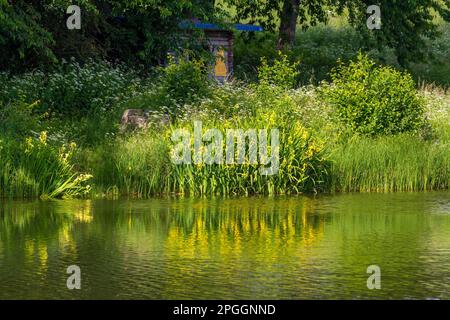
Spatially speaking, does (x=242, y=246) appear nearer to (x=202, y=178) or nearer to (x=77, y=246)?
(x=77, y=246)

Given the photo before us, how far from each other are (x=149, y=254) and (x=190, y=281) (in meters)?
1.85

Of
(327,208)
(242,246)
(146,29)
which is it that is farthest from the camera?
(146,29)

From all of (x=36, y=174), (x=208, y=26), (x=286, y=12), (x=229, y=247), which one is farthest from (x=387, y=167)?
(x=286, y=12)

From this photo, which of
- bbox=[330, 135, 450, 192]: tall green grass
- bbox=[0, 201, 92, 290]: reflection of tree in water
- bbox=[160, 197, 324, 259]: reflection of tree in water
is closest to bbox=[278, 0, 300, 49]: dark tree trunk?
bbox=[330, 135, 450, 192]: tall green grass

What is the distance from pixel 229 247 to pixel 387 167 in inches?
296

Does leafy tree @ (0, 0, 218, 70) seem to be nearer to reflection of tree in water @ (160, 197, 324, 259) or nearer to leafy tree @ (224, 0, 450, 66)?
leafy tree @ (224, 0, 450, 66)

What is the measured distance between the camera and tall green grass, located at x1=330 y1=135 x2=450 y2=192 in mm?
19484

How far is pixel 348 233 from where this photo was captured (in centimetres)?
1418

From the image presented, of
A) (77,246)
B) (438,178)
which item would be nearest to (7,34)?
(438,178)

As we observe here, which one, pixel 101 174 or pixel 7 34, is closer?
pixel 101 174

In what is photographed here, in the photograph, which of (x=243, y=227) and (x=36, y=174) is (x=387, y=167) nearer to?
(x=243, y=227)

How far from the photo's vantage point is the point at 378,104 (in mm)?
22000

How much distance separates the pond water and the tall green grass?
985 mm

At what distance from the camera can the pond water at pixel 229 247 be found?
10.4 metres
